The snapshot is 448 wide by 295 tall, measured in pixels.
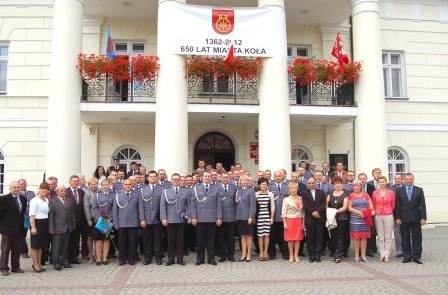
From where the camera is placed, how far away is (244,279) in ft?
27.3

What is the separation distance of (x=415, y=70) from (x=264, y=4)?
7000 millimetres

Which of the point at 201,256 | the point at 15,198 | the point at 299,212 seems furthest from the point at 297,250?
the point at 15,198

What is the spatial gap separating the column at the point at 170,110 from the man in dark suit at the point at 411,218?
547cm

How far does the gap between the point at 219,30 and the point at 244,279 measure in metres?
7.39

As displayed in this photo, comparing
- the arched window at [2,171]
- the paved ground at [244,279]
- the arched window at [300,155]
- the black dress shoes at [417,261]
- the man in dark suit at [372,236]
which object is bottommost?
the paved ground at [244,279]

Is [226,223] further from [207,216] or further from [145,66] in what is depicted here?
[145,66]

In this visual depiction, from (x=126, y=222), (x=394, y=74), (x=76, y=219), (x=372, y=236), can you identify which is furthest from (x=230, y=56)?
(x=394, y=74)

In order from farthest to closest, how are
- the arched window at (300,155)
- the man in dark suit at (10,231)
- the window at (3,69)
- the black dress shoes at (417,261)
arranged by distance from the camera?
the arched window at (300,155) < the window at (3,69) < the black dress shoes at (417,261) < the man in dark suit at (10,231)

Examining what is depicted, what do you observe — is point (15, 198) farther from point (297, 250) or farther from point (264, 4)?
point (264, 4)

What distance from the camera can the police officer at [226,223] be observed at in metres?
10.1

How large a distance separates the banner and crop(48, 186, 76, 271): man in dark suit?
538 centimetres

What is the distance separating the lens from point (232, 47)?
13.4m

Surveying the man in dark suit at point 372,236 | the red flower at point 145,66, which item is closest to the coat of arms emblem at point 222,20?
the red flower at point 145,66

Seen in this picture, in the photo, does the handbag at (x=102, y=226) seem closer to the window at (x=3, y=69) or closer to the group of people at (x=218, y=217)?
the group of people at (x=218, y=217)
